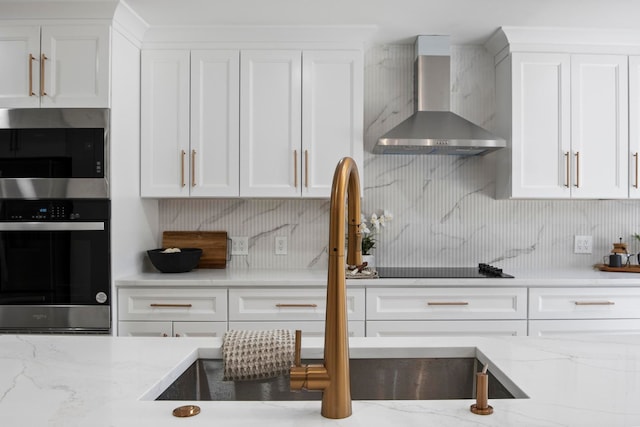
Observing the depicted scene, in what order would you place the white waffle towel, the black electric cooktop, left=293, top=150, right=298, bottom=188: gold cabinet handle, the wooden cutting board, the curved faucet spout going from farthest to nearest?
the wooden cutting board < left=293, top=150, right=298, bottom=188: gold cabinet handle < the black electric cooktop < the white waffle towel < the curved faucet spout

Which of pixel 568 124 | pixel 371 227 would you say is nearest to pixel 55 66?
pixel 371 227

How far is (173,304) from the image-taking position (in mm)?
2797

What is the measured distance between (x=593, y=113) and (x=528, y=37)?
1.99 ft

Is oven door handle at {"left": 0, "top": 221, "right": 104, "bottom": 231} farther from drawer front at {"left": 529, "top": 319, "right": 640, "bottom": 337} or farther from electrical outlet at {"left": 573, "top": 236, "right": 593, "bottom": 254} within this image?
electrical outlet at {"left": 573, "top": 236, "right": 593, "bottom": 254}

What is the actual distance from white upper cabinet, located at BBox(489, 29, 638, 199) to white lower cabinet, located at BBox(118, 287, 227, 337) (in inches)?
74.5

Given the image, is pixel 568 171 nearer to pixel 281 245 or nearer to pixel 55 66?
pixel 281 245

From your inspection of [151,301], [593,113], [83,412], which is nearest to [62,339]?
[83,412]

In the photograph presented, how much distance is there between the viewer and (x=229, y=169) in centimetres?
305

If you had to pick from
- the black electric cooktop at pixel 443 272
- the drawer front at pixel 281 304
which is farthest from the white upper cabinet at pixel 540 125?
the drawer front at pixel 281 304

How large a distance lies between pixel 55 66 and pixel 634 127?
11.0ft

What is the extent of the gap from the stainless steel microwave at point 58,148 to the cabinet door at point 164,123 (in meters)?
0.38

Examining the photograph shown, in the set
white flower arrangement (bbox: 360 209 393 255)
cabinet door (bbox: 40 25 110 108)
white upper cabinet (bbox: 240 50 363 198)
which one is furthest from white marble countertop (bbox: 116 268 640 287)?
cabinet door (bbox: 40 25 110 108)

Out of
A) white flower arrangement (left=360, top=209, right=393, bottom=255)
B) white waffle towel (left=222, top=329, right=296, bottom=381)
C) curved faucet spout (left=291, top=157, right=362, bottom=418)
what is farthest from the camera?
white flower arrangement (left=360, top=209, right=393, bottom=255)

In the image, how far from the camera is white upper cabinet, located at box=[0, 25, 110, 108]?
8.87 ft
